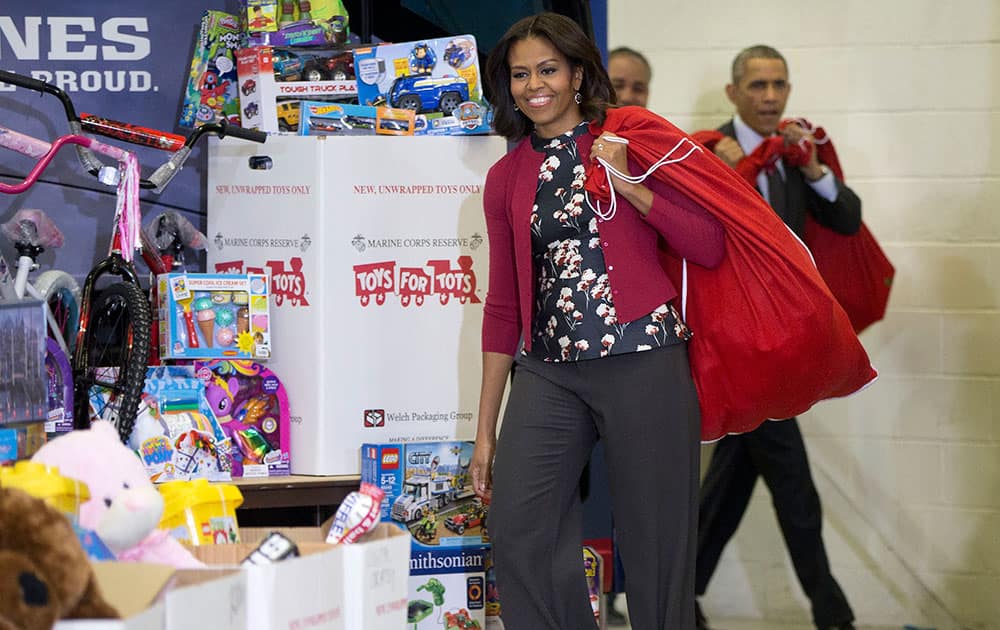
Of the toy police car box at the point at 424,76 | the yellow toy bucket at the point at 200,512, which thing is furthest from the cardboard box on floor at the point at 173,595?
the toy police car box at the point at 424,76

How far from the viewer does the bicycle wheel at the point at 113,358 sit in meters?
3.21

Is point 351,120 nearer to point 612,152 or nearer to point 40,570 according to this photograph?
point 612,152

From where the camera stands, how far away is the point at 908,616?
15.5ft

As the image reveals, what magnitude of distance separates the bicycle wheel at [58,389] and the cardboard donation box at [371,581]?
1245mm

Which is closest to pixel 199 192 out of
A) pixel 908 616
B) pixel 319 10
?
pixel 319 10

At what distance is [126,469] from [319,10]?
1899mm

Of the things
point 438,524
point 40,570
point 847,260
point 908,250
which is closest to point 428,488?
Result: point 438,524

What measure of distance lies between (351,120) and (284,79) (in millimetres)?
231

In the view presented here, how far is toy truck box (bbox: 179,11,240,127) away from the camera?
3674mm

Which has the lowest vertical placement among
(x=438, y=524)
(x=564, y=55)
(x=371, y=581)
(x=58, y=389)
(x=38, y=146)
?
(x=438, y=524)

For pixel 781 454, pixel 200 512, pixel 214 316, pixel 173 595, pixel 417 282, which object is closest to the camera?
pixel 173 595

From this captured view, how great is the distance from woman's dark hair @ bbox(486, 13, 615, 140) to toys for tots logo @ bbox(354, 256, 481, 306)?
1.94 feet

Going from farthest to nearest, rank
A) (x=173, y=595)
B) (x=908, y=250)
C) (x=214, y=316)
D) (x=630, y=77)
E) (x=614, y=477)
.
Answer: (x=908, y=250) → (x=630, y=77) → (x=214, y=316) → (x=614, y=477) → (x=173, y=595)

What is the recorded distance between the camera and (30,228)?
11.3ft
